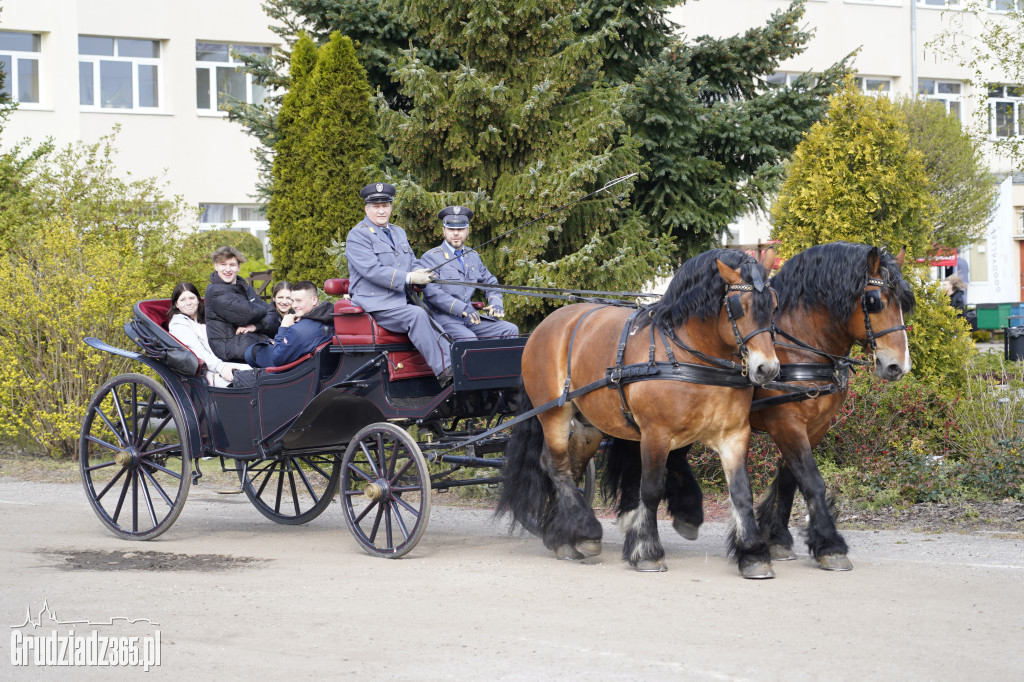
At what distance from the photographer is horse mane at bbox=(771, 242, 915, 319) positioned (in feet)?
21.9

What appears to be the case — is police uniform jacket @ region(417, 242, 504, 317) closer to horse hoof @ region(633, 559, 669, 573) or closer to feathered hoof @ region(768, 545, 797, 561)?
horse hoof @ region(633, 559, 669, 573)

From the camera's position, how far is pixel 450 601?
20.0 ft

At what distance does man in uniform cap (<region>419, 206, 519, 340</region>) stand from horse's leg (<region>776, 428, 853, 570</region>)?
2.43 m

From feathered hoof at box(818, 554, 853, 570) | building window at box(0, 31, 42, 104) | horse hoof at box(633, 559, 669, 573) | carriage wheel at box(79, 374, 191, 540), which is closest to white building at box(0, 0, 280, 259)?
building window at box(0, 31, 42, 104)

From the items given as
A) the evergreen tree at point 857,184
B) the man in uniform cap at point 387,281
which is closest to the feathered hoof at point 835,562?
the man in uniform cap at point 387,281

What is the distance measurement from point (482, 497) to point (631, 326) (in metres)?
3.78

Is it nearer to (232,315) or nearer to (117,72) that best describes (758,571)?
(232,315)

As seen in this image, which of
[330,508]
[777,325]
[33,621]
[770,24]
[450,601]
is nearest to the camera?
[33,621]

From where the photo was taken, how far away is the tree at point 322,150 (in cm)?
1315

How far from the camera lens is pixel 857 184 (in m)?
10.9

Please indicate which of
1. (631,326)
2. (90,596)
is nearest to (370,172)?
(631,326)

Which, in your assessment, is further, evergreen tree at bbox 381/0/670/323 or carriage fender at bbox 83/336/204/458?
evergreen tree at bbox 381/0/670/323

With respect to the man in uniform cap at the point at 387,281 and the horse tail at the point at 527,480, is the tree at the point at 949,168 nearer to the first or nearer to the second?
the man in uniform cap at the point at 387,281

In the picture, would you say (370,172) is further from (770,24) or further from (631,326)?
(631,326)
